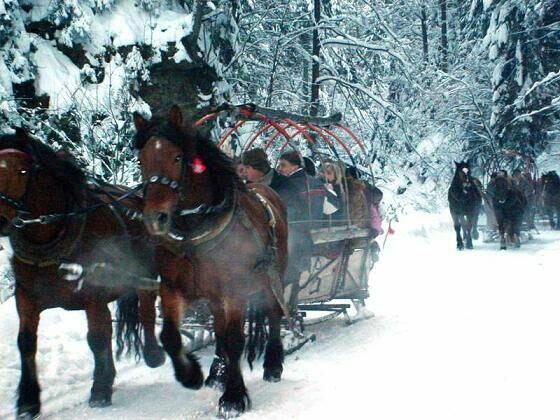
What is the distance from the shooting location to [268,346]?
596 centimetres

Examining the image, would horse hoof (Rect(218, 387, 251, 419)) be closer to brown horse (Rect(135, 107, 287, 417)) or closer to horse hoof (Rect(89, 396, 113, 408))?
brown horse (Rect(135, 107, 287, 417))

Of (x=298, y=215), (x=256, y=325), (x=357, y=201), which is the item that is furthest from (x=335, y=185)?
(x=256, y=325)

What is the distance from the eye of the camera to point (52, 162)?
16.1 feet

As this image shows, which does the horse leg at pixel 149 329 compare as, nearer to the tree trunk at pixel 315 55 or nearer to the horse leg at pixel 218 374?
the horse leg at pixel 218 374

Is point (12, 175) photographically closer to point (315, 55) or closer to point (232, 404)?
point (232, 404)

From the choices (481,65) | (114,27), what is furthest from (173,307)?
(481,65)

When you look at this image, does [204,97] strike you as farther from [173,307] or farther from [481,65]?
[481,65]

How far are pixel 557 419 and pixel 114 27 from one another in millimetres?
11113

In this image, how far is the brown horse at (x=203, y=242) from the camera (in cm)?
453

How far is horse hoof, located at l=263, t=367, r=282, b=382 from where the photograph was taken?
5.78 m

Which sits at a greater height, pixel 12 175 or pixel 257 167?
pixel 257 167

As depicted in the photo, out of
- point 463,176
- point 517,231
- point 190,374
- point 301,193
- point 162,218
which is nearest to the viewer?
point 162,218

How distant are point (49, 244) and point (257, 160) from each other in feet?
9.26

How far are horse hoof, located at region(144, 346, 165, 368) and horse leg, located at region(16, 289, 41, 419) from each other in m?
1.33
